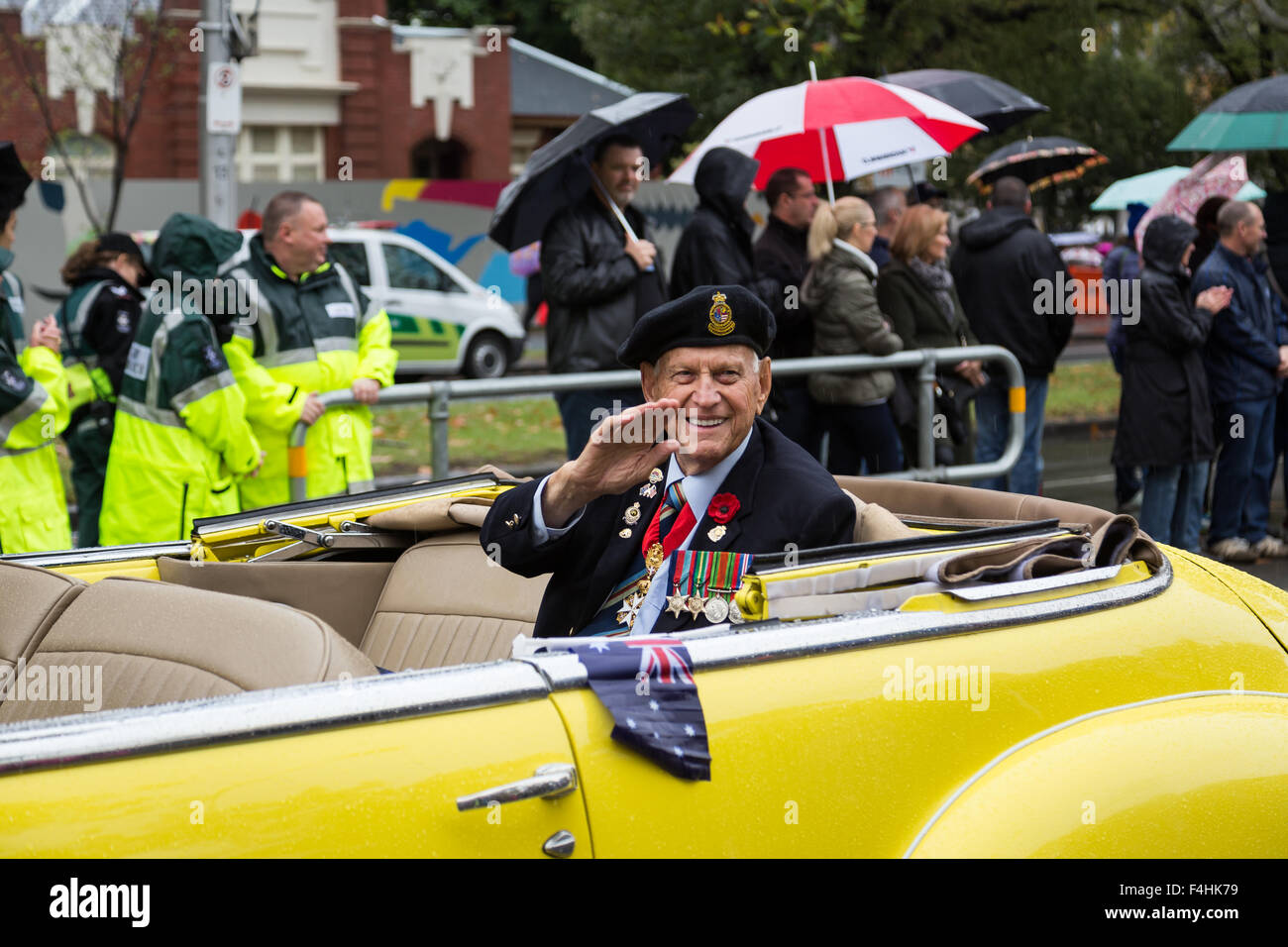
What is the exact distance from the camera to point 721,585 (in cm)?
293

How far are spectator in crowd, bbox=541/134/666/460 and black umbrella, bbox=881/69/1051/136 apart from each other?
3515 millimetres

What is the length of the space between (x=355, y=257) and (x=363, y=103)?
14265 millimetres

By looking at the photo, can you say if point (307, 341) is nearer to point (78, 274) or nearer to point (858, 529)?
point (78, 274)

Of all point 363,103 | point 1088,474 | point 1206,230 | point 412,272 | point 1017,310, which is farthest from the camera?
point 363,103

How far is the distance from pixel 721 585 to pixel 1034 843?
29.3 inches

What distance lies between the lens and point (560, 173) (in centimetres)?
737

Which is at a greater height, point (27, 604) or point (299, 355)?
point (299, 355)

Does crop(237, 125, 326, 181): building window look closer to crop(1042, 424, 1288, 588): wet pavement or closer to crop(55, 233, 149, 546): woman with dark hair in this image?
crop(1042, 424, 1288, 588): wet pavement

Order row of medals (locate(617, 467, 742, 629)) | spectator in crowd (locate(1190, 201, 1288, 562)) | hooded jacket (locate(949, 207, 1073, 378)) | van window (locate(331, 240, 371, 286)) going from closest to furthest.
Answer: row of medals (locate(617, 467, 742, 629)) → spectator in crowd (locate(1190, 201, 1288, 562)) → hooded jacket (locate(949, 207, 1073, 378)) → van window (locate(331, 240, 371, 286))

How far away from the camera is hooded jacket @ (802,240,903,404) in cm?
795

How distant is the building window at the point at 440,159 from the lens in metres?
34.4

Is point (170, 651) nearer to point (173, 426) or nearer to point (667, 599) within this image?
point (667, 599)

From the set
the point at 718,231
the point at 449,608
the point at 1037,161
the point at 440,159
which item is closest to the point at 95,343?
the point at 718,231

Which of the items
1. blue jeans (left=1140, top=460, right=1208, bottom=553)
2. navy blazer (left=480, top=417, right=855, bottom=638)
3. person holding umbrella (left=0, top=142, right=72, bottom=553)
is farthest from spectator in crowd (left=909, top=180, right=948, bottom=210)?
navy blazer (left=480, top=417, right=855, bottom=638)
